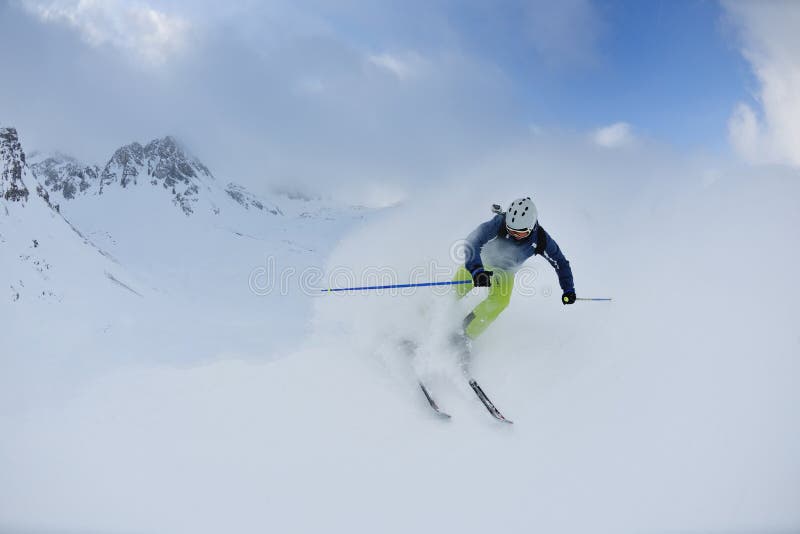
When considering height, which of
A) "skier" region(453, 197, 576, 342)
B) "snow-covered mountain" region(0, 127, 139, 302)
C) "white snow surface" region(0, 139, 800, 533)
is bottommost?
"white snow surface" region(0, 139, 800, 533)

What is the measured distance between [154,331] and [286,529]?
22.9 ft

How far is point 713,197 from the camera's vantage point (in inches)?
424

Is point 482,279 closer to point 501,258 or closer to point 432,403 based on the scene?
point 501,258

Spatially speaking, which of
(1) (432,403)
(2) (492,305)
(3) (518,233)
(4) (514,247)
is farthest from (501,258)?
(1) (432,403)

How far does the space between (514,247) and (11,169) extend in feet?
46.7

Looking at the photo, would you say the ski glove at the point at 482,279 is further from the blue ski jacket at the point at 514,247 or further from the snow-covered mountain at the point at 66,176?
the snow-covered mountain at the point at 66,176

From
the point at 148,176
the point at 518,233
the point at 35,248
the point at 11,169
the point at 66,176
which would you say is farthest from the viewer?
the point at 66,176

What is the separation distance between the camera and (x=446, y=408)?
19.0 feet

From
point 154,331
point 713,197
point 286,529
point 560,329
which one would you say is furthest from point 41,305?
point 713,197

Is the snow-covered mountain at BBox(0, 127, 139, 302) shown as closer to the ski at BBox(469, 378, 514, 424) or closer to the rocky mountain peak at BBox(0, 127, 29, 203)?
the rocky mountain peak at BBox(0, 127, 29, 203)

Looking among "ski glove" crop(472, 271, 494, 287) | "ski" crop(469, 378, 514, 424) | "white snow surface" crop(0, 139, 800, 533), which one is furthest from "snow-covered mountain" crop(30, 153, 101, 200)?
"ski" crop(469, 378, 514, 424)

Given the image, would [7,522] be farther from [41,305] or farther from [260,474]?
[41,305]

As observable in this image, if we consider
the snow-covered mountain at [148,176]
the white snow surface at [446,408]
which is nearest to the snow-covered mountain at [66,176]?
the snow-covered mountain at [148,176]

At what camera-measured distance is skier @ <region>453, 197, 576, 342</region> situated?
6.89 metres
